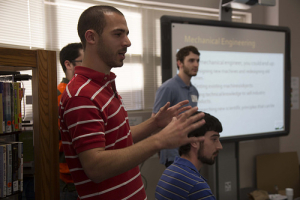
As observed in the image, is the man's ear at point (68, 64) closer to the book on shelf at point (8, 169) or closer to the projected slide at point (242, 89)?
the book on shelf at point (8, 169)

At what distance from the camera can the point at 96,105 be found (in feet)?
2.79

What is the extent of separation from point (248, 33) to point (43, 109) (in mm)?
2475

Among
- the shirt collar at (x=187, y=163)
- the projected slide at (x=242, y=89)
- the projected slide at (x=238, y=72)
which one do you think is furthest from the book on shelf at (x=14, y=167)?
the projected slide at (x=242, y=89)

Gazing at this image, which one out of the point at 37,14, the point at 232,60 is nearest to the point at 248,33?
the point at 232,60

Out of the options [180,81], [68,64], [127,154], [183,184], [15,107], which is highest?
[68,64]

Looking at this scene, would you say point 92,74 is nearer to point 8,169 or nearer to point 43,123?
point 43,123

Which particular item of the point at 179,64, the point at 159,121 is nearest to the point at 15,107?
the point at 159,121

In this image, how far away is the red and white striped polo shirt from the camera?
0.80 m

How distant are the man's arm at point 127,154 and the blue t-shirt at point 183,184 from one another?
476 mm

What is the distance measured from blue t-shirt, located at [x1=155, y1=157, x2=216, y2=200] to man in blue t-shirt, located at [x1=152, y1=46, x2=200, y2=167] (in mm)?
845

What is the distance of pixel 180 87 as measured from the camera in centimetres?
230

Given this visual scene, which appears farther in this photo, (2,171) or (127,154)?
(2,171)

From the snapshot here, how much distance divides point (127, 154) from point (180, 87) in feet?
5.08

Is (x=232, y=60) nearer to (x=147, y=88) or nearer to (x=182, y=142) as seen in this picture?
(x=147, y=88)
